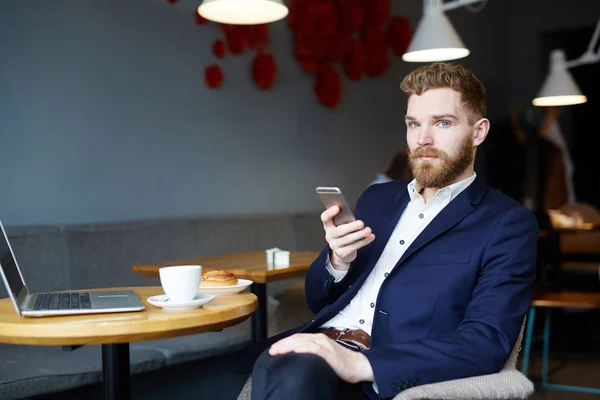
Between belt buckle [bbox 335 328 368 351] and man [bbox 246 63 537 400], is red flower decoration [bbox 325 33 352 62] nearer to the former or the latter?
man [bbox 246 63 537 400]

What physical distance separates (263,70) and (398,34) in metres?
1.86

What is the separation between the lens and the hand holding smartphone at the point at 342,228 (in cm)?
150

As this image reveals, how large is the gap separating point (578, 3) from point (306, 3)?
3.93 m

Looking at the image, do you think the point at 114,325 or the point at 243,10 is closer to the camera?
the point at 114,325

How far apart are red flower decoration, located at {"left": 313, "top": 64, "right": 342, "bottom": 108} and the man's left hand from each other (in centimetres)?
393

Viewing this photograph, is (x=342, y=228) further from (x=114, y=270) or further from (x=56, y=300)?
(x=114, y=270)

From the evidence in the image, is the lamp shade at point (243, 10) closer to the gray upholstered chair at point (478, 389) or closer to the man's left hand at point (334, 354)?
the man's left hand at point (334, 354)

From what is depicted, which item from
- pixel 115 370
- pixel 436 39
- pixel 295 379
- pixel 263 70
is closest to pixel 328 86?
pixel 263 70

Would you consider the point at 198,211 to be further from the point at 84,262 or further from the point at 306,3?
the point at 306,3

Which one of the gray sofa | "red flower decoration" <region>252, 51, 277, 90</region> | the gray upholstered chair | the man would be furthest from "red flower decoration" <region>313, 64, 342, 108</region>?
the gray upholstered chair

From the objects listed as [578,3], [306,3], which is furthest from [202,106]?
[578,3]

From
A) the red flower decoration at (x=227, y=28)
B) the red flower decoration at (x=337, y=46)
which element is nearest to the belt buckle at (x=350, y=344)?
the red flower decoration at (x=227, y=28)

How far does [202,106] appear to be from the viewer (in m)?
4.21

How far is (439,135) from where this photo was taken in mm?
1766
